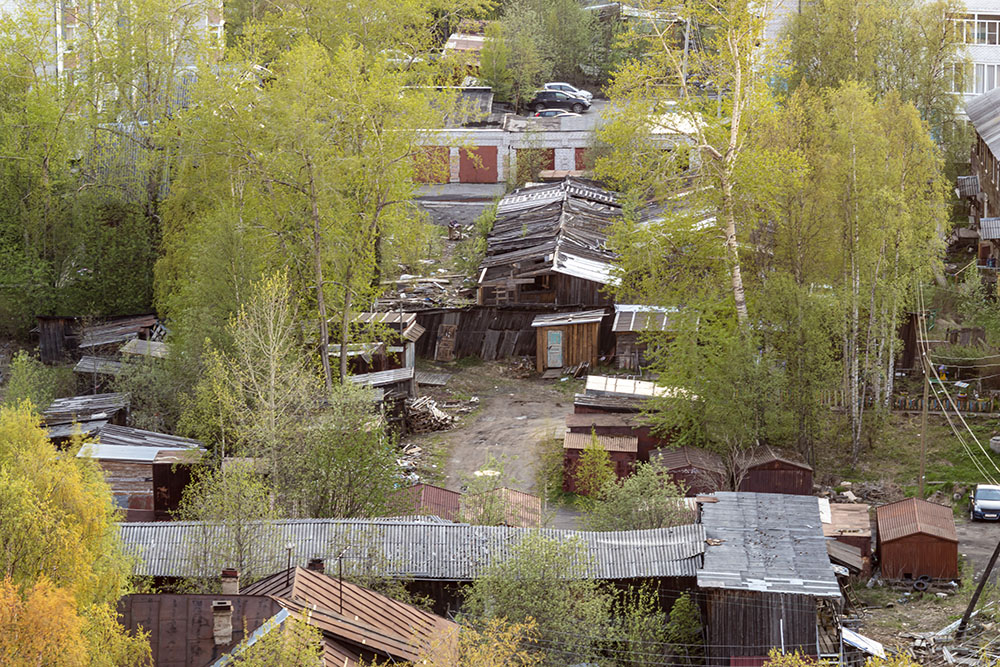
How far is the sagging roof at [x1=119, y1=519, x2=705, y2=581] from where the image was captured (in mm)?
21984

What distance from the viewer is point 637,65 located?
3016 centimetres

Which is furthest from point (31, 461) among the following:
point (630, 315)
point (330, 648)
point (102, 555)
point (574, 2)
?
point (574, 2)

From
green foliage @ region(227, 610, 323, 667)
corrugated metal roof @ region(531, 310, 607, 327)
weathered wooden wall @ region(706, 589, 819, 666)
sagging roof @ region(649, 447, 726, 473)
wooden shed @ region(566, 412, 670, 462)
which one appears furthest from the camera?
corrugated metal roof @ region(531, 310, 607, 327)

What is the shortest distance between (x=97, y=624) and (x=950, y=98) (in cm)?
4051

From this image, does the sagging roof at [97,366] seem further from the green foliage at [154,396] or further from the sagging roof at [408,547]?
the sagging roof at [408,547]

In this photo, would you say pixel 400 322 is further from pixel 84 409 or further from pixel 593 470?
pixel 593 470

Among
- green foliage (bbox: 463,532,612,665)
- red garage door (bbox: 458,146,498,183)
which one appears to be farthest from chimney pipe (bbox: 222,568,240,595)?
red garage door (bbox: 458,146,498,183)

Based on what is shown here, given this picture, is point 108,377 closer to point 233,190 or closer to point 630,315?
point 233,190

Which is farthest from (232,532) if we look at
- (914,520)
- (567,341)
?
(567,341)

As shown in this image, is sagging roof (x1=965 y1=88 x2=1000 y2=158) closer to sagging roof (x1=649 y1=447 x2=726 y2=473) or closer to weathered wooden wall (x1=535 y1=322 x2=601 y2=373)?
weathered wooden wall (x1=535 y1=322 x2=601 y2=373)

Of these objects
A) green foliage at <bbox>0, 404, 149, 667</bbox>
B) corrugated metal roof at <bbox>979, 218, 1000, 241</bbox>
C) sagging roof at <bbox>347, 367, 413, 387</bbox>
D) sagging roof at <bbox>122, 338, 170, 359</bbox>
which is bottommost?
sagging roof at <bbox>347, 367, 413, 387</bbox>

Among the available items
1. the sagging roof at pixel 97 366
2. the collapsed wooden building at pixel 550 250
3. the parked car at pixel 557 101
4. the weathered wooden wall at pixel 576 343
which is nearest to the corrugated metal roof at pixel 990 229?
the collapsed wooden building at pixel 550 250

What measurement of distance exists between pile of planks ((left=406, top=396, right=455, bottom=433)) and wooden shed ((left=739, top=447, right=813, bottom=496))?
368 inches

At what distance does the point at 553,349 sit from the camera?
37.8 metres
